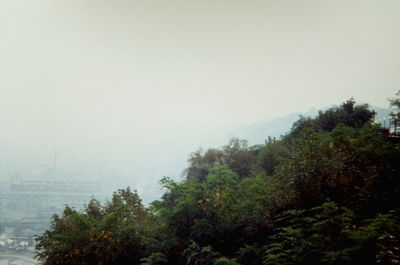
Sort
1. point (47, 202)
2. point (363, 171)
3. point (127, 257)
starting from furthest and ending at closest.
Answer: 1. point (47, 202)
2. point (127, 257)
3. point (363, 171)

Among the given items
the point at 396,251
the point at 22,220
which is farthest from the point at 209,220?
the point at 22,220

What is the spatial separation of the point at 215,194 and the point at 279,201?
209 cm

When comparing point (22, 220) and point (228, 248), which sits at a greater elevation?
point (228, 248)

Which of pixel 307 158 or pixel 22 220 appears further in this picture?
pixel 22 220

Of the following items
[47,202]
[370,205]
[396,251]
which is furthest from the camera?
[47,202]

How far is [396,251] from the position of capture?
4.29 meters

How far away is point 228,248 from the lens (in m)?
7.69

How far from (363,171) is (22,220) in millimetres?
82990

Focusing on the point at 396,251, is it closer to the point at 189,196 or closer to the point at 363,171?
the point at 363,171

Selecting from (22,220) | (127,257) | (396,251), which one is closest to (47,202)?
(22,220)

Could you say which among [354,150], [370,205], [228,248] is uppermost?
[354,150]

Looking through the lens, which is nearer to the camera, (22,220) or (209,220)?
(209,220)

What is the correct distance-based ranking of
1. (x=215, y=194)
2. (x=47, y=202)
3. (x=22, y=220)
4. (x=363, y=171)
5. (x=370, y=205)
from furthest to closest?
(x=47, y=202) < (x=22, y=220) < (x=215, y=194) < (x=363, y=171) < (x=370, y=205)

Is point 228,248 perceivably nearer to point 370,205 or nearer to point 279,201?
point 279,201
